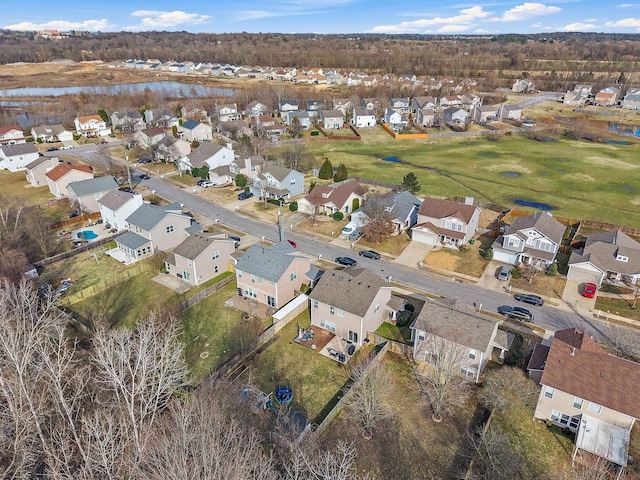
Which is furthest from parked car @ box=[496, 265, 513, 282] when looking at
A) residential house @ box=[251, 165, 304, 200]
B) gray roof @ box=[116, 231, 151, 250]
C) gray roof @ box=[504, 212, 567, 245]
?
gray roof @ box=[116, 231, 151, 250]

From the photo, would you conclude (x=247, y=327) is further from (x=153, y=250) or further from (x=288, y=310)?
(x=153, y=250)

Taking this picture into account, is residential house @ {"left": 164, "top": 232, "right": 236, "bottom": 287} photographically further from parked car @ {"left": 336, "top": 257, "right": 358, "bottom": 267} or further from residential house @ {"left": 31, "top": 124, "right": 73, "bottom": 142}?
residential house @ {"left": 31, "top": 124, "right": 73, "bottom": 142}

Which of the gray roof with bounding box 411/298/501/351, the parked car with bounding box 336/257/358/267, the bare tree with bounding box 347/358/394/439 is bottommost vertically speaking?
the parked car with bounding box 336/257/358/267

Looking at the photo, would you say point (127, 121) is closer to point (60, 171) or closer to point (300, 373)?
point (60, 171)

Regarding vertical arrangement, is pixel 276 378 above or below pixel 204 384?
below

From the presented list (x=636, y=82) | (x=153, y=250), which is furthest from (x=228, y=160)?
(x=636, y=82)

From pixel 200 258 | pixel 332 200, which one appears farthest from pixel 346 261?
pixel 200 258

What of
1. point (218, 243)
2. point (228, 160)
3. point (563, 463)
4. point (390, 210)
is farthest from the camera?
point (228, 160)
